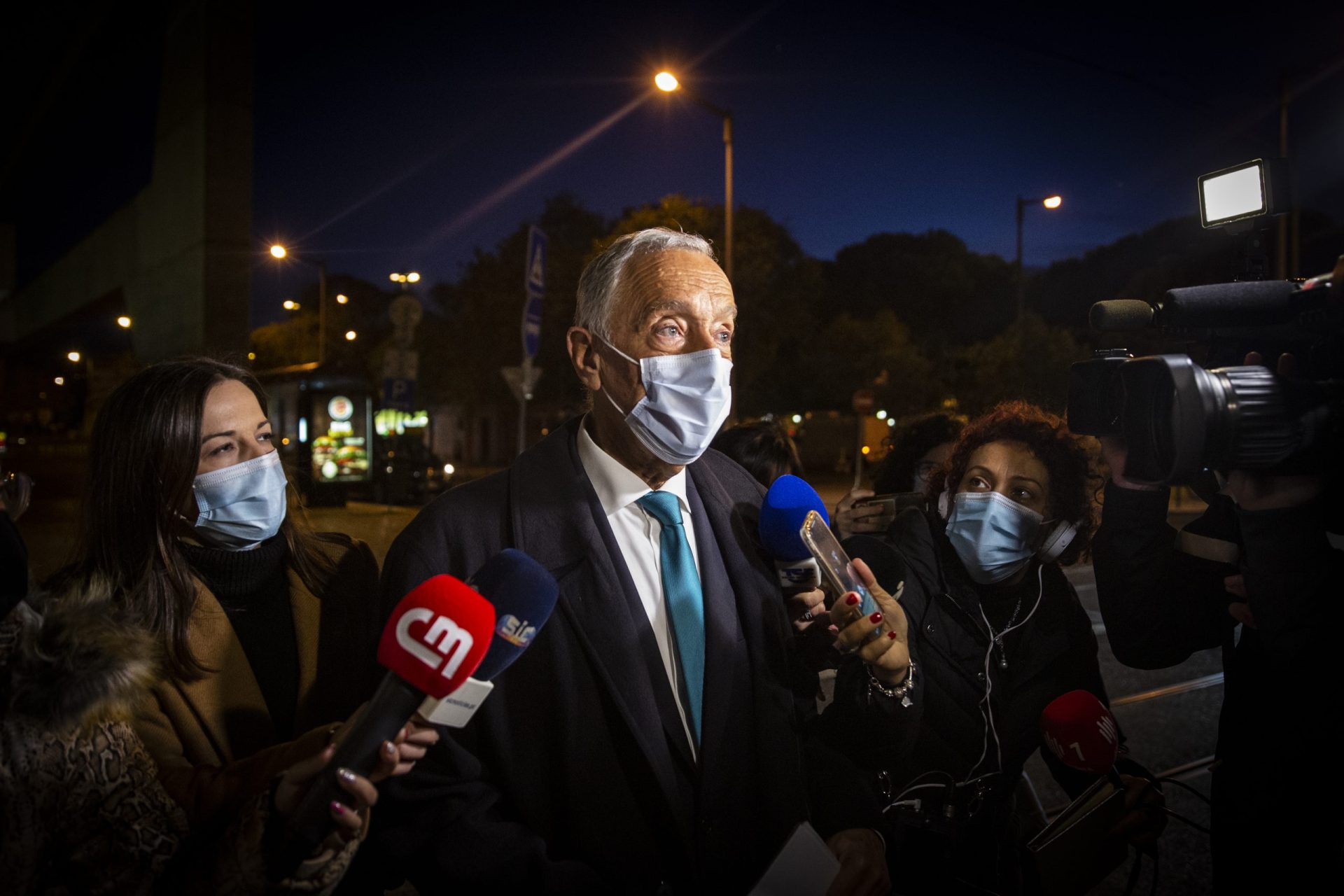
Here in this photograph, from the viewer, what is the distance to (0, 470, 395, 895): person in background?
1.27 m

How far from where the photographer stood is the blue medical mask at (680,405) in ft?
5.81

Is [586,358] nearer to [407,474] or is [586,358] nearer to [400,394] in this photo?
[400,394]

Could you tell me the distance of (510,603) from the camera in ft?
4.33

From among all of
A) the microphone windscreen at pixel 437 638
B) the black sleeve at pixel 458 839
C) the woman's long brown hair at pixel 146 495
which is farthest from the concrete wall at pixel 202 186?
the microphone windscreen at pixel 437 638

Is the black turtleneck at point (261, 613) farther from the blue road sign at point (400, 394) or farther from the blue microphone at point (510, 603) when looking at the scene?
the blue road sign at point (400, 394)

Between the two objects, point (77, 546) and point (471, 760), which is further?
point (77, 546)

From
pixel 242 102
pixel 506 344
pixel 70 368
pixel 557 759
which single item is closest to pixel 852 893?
pixel 557 759

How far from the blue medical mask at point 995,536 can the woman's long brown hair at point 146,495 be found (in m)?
1.93

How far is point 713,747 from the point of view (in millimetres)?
1571

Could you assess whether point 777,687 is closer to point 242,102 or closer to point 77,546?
point 77,546

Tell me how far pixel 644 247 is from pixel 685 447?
0.50 metres

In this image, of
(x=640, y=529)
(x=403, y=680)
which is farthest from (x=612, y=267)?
(x=403, y=680)

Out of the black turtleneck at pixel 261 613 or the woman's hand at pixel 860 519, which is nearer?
the black turtleneck at pixel 261 613

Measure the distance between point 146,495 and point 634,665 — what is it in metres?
1.24
